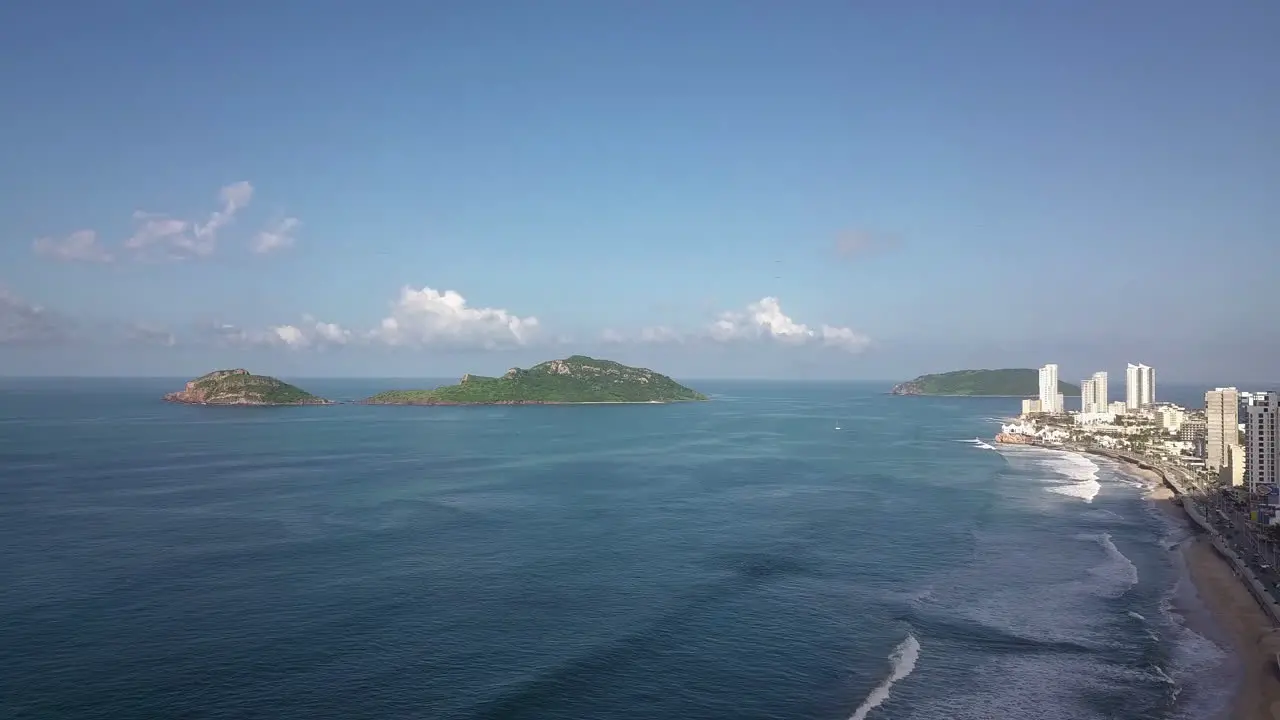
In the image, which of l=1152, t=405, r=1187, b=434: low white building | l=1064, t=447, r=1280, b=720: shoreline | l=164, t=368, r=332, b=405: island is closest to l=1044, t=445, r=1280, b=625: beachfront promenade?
l=1064, t=447, r=1280, b=720: shoreline

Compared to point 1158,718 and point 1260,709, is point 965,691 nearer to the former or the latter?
point 1158,718

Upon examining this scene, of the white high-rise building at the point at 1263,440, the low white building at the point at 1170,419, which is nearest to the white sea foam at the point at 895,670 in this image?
the white high-rise building at the point at 1263,440

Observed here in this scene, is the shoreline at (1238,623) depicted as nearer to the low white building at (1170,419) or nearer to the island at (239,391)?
the low white building at (1170,419)

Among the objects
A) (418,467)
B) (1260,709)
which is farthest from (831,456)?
(1260,709)

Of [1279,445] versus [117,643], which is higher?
[1279,445]

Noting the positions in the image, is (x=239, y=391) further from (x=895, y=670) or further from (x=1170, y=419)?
(x=1170, y=419)

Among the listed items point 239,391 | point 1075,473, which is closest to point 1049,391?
point 1075,473
